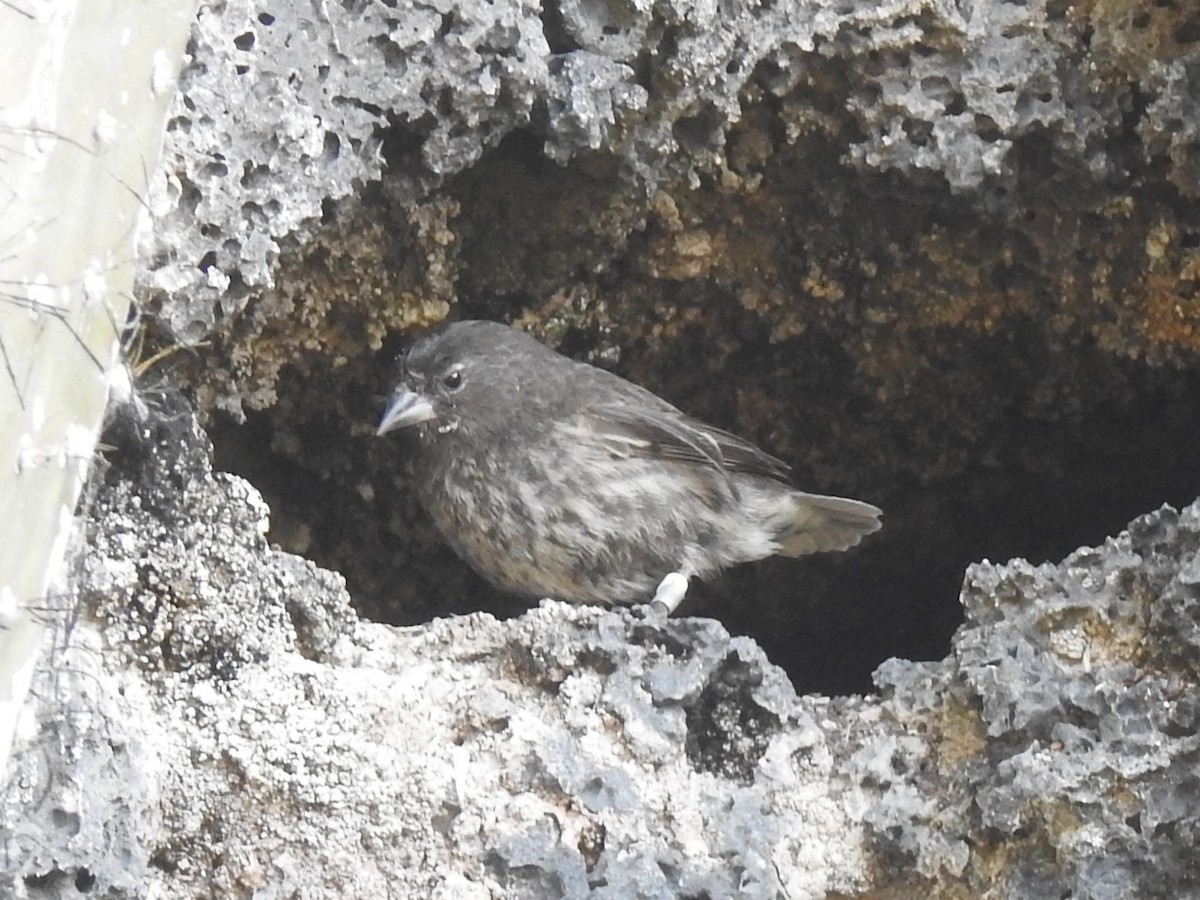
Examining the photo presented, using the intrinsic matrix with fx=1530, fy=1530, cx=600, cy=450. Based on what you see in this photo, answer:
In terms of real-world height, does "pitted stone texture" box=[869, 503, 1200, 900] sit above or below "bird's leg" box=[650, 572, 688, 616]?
above

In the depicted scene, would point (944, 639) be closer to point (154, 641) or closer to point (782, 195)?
point (782, 195)

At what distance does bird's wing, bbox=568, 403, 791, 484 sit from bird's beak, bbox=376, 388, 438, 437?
33 cm

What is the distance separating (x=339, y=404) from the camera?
3393 mm

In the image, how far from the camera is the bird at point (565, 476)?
3.28 metres

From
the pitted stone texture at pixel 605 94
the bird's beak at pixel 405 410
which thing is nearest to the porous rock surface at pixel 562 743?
the pitted stone texture at pixel 605 94

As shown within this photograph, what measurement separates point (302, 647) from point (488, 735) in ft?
1.16

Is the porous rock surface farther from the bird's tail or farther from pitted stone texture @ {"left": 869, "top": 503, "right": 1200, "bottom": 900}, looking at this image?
the bird's tail

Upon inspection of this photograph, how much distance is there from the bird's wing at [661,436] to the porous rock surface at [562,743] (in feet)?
2.98

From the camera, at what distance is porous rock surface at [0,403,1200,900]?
2289 mm

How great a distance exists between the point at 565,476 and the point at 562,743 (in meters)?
1.01

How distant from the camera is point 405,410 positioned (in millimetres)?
3289

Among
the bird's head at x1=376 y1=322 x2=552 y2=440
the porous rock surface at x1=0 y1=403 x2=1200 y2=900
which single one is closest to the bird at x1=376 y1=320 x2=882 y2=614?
the bird's head at x1=376 y1=322 x2=552 y2=440

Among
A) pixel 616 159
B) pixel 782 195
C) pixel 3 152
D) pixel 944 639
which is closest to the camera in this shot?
pixel 3 152

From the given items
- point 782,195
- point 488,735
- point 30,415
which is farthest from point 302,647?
point 782,195
